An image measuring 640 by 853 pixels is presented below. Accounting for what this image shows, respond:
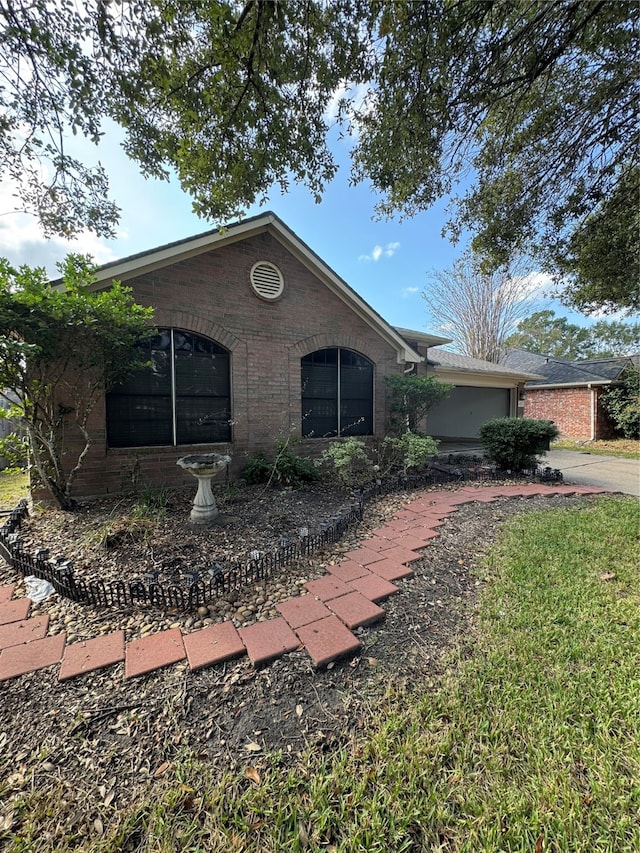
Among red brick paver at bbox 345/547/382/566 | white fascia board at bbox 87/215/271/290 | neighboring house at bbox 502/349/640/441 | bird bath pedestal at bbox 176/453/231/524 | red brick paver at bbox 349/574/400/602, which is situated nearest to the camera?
red brick paver at bbox 349/574/400/602

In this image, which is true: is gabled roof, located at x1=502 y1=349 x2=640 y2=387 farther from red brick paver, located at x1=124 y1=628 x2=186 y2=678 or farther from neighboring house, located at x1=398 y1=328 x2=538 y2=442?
red brick paver, located at x1=124 y1=628 x2=186 y2=678

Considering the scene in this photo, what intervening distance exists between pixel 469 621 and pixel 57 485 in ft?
17.6

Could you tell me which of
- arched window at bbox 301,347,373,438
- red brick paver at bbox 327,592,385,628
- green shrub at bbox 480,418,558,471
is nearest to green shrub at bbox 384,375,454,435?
arched window at bbox 301,347,373,438

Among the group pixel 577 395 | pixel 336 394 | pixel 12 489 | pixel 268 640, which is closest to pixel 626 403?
pixel 577 395

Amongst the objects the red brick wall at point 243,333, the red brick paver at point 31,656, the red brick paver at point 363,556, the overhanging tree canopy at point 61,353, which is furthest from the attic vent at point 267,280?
the red brick paver at point 31,656

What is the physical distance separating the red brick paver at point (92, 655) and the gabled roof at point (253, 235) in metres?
4.55

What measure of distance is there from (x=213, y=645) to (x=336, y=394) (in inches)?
237

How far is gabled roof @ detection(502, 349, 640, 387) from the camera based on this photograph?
14.9 metres

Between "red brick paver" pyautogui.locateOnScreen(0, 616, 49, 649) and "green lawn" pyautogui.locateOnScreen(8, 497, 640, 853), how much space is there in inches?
51.7

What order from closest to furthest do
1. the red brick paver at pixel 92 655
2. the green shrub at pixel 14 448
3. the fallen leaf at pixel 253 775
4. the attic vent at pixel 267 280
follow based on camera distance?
the fallen leaf at pixel 253 775 → the red brick paver at pixel 92 655 → the green shrub at pixel 14 448 → the attic vent at pixel 267 280

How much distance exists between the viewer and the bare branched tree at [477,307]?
18.0 metres

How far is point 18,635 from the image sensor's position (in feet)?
7.94

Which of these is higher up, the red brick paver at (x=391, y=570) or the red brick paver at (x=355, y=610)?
the red brick paver at (x=391, y=570)

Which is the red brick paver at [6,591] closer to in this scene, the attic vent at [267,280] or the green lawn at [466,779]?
the green lawn at [466,779]
